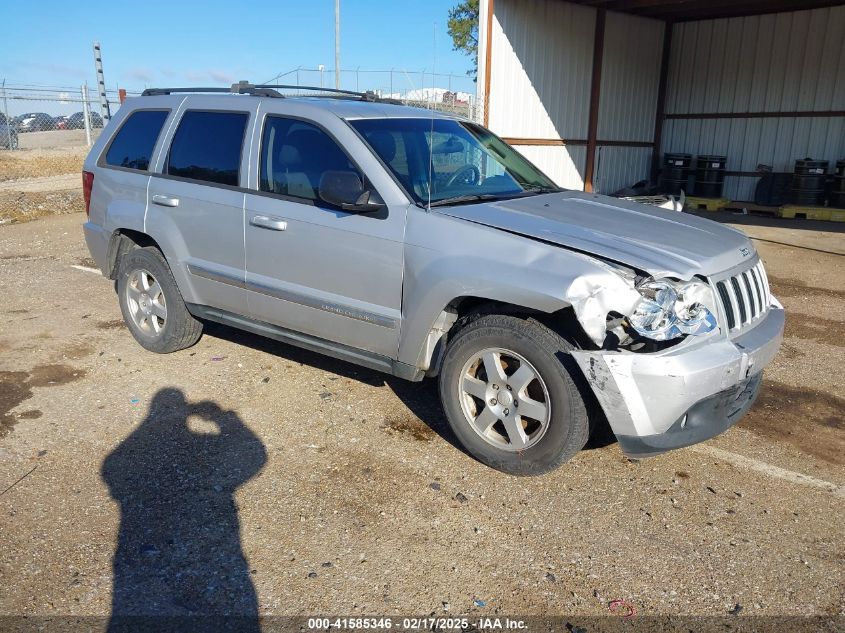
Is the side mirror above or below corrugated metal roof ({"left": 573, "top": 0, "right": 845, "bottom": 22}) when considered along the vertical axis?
below

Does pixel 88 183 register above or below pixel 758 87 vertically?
below

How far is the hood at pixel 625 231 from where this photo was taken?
11.5ft

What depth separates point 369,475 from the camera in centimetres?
388

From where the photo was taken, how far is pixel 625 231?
12.7ft

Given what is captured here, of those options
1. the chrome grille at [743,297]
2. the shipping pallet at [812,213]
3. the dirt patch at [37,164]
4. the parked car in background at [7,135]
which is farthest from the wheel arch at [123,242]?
the parked car in background at [7,135]

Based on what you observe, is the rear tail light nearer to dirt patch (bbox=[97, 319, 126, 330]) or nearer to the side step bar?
dirt patch (bbox=[97, 319, 126, 330])

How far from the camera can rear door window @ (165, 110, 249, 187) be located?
15.9 ft

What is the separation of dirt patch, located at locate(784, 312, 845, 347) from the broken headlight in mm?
3637

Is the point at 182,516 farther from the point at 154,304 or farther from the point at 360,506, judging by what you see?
the point at 154,304

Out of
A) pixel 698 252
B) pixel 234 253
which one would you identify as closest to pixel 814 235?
pixel 698 252

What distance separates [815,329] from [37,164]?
18.7 meters

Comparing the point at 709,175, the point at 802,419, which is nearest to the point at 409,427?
the point at 802,419

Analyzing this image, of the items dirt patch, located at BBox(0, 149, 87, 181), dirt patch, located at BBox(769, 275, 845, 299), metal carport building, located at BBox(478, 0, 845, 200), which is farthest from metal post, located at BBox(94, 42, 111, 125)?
dirt patch, located at BBox(769, 275, 845, 299)

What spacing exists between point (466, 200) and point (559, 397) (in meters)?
1.38
